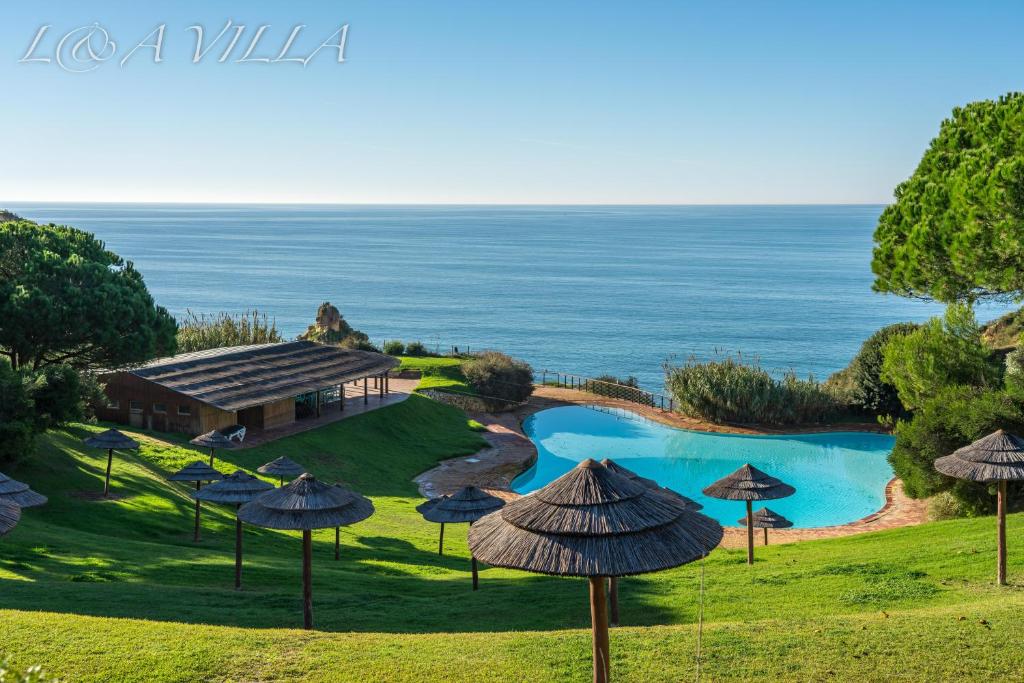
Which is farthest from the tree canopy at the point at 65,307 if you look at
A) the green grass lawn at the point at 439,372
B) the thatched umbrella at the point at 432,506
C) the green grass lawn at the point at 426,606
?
the green grass lawn at the point at 439,372

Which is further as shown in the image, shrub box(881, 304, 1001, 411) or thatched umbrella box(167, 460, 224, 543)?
shrub box(881, 304, 1001, 411)

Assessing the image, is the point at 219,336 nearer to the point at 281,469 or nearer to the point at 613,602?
the point at 281,469

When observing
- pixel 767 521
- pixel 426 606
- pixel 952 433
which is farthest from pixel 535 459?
pixel 426 606

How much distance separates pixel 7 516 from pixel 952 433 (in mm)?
22485

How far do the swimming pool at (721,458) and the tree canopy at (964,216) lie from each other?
8896mm

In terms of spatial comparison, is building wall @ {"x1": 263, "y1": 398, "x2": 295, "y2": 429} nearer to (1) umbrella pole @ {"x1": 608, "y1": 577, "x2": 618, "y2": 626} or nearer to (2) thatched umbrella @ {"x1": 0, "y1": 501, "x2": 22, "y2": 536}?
(2) thatched umbrella @ {"x1": 0, "y1": 501, "x2": 22, "y2": 536}

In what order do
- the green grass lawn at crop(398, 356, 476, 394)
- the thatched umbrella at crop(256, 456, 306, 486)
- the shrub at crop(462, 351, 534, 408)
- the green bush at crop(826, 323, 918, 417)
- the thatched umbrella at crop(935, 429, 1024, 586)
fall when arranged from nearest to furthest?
the thatched umbrella at crop(935, 429, 1024, 586)
the thatched umbrella at crop(256, 456, 306, 486)
the green bush at crop(826, 323, 918, 417)
the shrub at crop(462, 351, 534, 408)
the green grass lawn at crop(398, 356, 476, 394)

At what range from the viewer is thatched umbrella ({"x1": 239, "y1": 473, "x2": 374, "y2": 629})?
46.2ft

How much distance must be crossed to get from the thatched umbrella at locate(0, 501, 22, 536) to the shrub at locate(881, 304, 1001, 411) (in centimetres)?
2454

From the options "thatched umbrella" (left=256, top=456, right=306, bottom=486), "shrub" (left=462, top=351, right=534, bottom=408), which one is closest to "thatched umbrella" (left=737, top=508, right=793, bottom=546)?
"thatched umbrella" (left=256, top=456, right=306, bottom=486)

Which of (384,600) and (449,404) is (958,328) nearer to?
(384,600)

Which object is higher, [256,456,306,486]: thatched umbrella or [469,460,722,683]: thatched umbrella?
[469,460,722,683]: thatched umbrella

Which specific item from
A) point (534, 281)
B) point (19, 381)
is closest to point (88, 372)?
point (19, 381)

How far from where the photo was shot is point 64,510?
74.0 feet
